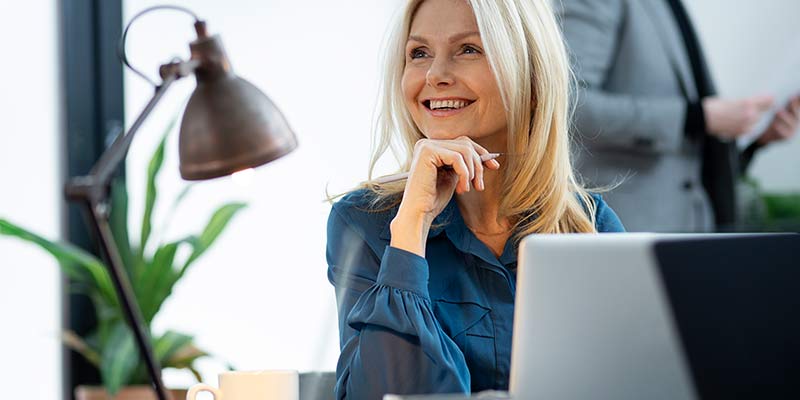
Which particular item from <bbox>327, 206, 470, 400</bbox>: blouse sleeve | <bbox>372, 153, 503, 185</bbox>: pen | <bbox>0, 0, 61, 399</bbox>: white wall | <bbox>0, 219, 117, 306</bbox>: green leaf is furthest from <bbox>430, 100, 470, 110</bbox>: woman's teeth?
<bbox>0, 0, 61, 399</bbox>: white wall

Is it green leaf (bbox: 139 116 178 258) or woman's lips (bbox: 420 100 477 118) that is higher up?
woman's lips (bbox: 420 100 477 118)

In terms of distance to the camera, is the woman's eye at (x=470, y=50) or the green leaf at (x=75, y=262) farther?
the green leaf at (x=75, y=262)

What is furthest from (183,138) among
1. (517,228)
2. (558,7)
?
(558,7)

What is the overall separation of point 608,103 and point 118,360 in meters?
1.55

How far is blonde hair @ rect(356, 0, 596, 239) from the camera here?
1689 mm

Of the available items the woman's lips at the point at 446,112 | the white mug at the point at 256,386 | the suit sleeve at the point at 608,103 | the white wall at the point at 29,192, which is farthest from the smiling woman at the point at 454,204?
the white wall at the point at 29,192

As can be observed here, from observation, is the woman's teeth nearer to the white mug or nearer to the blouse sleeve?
the blouse sleeve

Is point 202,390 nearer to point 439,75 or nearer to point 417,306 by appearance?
point 417,306

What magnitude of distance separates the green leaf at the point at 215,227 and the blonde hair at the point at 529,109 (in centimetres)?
144

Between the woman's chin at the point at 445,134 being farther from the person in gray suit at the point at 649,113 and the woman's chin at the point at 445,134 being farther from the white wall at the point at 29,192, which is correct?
the white wall at the point at 29,192

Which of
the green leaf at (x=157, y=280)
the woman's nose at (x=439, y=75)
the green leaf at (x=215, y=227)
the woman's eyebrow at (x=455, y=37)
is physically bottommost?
the green leaf at (x=157, y=280)

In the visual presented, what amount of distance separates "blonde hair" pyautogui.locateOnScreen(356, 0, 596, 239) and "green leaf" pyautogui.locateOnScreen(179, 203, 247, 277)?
1441 mm

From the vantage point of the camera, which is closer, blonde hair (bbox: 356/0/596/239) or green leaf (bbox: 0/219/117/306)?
blonde hair (bbox: 356/0/596/239)

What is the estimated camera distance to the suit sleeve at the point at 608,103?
273cm
